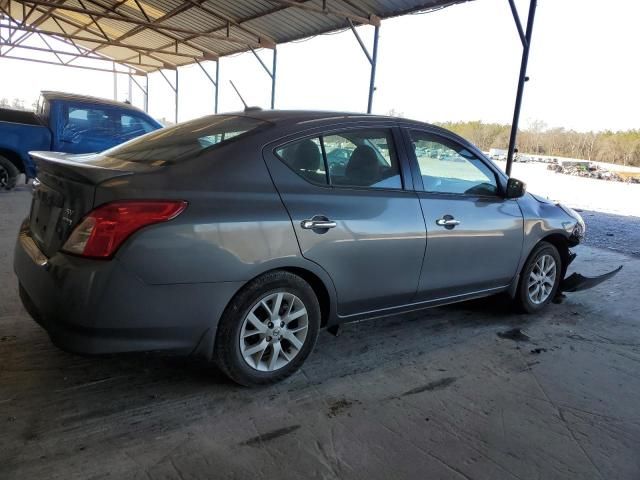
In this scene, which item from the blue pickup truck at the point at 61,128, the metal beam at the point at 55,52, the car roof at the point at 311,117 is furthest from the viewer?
the metal beam at the point at 55,52

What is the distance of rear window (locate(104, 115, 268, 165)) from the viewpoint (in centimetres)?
276

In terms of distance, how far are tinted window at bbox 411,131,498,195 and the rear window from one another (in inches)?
46.5

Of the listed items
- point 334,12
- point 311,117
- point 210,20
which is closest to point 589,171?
point 334,12

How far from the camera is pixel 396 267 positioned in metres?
3.22

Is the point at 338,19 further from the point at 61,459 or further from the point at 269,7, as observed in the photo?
the point at 61,459

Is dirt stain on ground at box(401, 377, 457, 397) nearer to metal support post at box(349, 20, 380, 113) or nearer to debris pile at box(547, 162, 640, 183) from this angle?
metal support post at box(349, 20, 380, 113)

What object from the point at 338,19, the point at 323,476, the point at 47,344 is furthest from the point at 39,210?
the point at 338,19

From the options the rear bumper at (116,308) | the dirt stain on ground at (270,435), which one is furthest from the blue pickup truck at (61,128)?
the dirt stain on ground at (270,435)

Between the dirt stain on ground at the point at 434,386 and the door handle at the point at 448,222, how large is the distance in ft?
3.33

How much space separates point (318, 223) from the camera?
281 cm

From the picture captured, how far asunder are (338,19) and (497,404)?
1051cm

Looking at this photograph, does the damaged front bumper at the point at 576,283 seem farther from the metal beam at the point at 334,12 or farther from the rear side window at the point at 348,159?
the metal beam at the point at 334,12

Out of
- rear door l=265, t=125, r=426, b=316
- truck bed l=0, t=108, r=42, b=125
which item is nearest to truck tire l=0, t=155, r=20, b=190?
truck bed l=0, t=108, r=42, b=125

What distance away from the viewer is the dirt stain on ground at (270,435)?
2.37m
